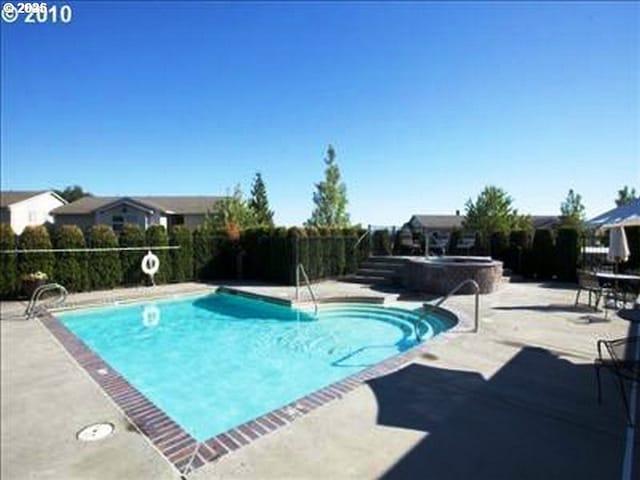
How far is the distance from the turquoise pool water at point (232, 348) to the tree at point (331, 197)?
1967 cm

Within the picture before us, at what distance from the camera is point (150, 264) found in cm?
1373

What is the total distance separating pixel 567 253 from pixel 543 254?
0.79 metres

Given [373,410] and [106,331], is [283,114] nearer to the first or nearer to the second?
[106,331]

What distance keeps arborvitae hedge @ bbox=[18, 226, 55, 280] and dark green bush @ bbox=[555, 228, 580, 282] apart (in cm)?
1665

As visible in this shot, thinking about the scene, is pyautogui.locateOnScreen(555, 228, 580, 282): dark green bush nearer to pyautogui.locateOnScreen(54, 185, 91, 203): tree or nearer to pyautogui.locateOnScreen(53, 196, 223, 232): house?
pyautogui.locateOnScreen(53, 196, 223, 232): house

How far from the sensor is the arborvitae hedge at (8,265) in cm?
1109

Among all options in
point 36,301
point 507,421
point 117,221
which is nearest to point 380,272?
point 36,301

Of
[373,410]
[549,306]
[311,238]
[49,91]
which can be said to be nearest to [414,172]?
[311,238]

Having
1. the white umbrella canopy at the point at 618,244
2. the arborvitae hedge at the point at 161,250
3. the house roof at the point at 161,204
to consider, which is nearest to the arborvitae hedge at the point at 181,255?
the arborvitae hedge at the point at 161,250

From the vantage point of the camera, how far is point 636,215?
4938 mm

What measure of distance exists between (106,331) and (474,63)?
1116 centimetres

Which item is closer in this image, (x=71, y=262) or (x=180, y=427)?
(x=180, y=427)

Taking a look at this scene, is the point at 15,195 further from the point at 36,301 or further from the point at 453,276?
the point at 453,276

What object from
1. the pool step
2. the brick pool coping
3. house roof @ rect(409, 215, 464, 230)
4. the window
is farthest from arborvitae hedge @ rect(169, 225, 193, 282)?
house roof @ rect(409, 215, 464, 230)
